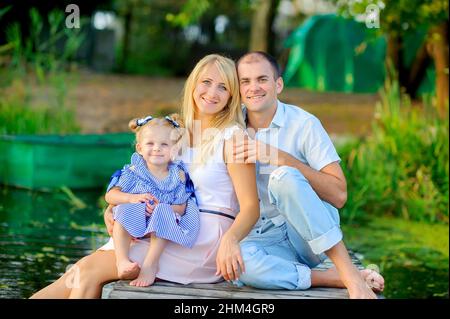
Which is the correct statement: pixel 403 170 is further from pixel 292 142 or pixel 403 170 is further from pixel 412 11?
pixel 292 142

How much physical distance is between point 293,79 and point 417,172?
8.92 m

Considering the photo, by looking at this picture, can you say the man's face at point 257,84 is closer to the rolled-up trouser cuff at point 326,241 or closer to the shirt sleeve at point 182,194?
the shirt sleeve at point 182,194

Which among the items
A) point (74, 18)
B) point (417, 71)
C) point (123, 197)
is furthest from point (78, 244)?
point (417, 71)

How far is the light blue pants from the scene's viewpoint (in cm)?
298

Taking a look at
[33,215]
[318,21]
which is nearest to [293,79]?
[318,21]

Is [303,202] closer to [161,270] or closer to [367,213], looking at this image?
[161,270]

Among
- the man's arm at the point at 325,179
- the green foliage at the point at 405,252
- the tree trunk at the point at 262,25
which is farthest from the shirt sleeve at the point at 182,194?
the tree trunk at the point at 262,25

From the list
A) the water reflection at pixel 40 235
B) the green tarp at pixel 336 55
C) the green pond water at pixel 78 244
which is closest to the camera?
the water reflection at pixel 40 235

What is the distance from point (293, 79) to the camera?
1523 centimetres

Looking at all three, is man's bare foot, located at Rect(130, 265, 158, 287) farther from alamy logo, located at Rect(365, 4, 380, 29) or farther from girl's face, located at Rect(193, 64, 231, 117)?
alamy logo, located at Rect(365, 4, 380, 29)

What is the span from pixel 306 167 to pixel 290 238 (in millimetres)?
278

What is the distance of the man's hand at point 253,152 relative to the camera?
10.1ft

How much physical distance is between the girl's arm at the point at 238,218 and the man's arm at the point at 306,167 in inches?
2.0

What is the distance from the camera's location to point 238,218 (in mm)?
3082
